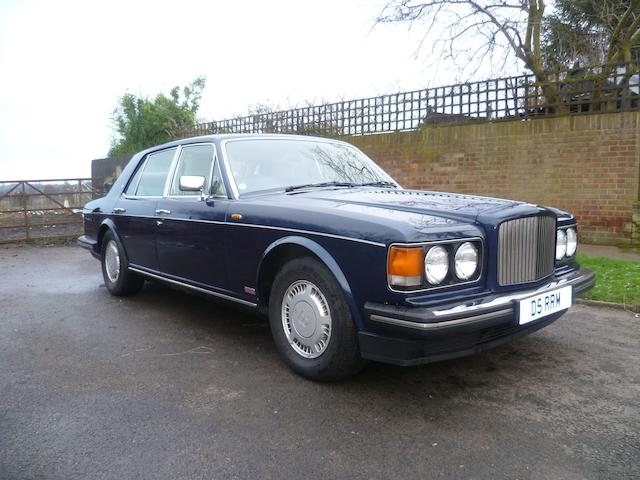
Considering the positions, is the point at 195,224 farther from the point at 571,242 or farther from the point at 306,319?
the point at 571,242

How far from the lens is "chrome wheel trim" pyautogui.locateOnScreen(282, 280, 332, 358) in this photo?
321 cm

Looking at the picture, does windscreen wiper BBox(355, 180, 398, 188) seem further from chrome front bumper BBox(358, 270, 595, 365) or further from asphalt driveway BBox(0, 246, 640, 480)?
chrome front bumper BBox(358, 270, 595, 365)

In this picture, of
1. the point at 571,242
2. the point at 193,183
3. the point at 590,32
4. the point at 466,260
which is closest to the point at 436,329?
the point at 466,260

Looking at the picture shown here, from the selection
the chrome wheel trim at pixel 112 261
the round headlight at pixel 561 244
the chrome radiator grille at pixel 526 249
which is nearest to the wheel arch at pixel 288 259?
the chrome radiator grille at pixel 526 249

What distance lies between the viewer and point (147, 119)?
20.0m

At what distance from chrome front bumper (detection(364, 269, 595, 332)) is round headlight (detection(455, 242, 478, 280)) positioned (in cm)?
15

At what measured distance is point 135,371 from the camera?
3625 mm

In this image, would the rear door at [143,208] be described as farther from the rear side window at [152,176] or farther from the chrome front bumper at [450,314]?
the chrome front bumper at [450,314]

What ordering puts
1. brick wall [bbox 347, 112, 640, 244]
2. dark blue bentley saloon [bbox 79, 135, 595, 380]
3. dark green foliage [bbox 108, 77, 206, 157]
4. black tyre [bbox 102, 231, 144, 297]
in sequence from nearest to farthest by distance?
dark blue bentley saloon [bbox 79, 135, 595, 380] < black tyre [bbox 102, 231, 144, 297] < brick wall [bbox 347, 112, 640, 244] < dark green foliage [bbox 108, 77, 206, 157]

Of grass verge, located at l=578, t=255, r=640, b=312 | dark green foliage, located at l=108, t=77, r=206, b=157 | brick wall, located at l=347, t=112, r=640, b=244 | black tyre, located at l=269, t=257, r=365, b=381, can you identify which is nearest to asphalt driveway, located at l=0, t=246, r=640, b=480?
black tyre, located at l=269, t=257, r=365, b=381

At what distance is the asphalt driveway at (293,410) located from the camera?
2428mm

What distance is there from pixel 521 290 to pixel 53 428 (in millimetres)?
2659

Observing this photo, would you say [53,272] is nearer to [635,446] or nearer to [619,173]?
[635,446]

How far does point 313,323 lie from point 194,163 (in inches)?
79.0
